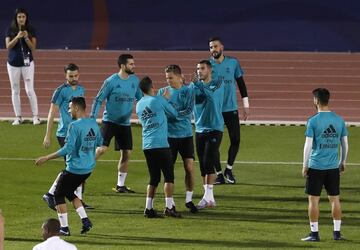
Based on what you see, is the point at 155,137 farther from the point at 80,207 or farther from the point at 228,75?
the point at 228,75

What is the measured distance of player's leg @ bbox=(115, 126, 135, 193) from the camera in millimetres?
19781

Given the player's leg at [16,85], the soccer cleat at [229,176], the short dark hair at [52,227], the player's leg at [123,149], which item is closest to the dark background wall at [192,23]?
the player's leg at [16,85]

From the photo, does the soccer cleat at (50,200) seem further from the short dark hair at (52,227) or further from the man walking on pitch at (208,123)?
the short dark hair at (52,227)

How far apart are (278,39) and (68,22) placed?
543 cm

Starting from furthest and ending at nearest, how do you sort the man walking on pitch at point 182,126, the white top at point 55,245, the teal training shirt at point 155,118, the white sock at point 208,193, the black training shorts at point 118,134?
the black training shorts at point 118,134, the white sock at point 208,193, the man walking on pitch at point 182,126, the teal training shirt at point 155,118, the white top at point 55,245

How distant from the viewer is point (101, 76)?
3372cm

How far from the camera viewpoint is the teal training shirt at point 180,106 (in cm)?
1808

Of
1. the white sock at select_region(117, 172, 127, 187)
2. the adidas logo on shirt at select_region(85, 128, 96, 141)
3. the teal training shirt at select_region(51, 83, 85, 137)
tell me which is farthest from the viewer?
the white sock at select_region(117, 172, 127, 187)

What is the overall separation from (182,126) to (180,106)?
1.09 ft

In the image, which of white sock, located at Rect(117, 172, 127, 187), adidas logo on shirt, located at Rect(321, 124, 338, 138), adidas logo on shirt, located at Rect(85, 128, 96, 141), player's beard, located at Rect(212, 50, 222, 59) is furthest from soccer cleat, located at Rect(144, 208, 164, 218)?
player's beard, located at Rect(212, 50, 222, 59)

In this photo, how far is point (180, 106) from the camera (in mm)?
18094

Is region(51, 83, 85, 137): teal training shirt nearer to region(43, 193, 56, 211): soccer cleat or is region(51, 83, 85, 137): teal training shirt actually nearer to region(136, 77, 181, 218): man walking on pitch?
region(43, 193, 56, 211): soccer cleat

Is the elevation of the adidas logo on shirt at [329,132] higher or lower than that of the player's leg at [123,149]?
higher

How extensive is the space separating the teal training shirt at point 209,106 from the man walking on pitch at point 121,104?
1087 mm
